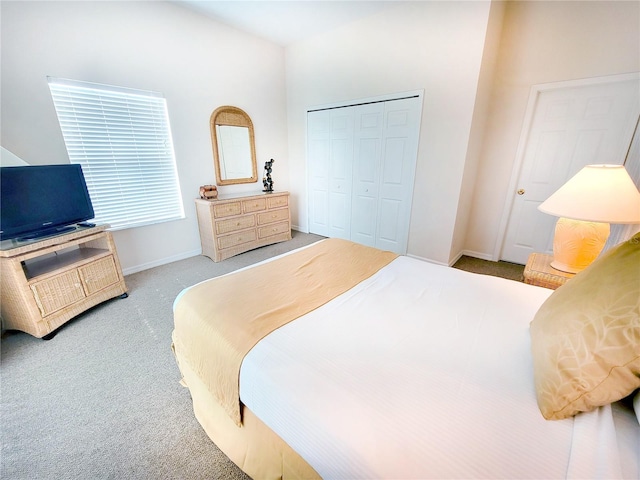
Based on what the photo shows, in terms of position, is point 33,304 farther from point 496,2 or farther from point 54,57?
point 496,2

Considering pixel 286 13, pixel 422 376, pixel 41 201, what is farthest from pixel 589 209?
pixel 41 201

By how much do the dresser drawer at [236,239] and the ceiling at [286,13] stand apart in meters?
2.62

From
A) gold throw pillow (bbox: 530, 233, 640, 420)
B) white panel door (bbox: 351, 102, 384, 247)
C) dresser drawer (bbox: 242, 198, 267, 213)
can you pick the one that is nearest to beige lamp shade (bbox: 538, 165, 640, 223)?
gold throw pillow (bbox: 530, 233, 640, 420)

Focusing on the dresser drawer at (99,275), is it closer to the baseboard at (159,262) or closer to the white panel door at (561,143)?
the baseboard at (159,262)

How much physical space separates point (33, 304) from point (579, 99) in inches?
202

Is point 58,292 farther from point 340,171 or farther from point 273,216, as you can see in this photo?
point 340,171

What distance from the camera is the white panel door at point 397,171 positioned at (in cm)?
303

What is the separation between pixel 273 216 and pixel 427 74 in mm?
2641

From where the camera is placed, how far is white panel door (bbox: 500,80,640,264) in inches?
95.7

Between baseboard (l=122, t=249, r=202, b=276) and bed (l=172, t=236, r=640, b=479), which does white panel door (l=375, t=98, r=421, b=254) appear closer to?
bed (l=172, t=236, r=640, b=479)

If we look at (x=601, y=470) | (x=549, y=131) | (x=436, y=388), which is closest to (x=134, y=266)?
(x=436, y=388)

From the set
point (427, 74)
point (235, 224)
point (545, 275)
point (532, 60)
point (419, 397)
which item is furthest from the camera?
point (235, 224)

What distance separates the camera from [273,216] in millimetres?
3928

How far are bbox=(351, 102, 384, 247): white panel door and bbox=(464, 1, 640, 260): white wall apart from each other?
4.14ft
